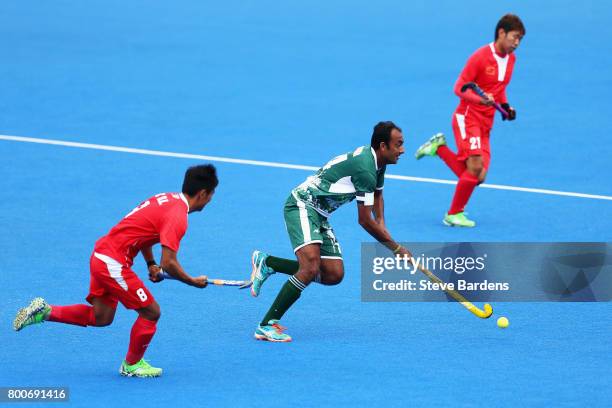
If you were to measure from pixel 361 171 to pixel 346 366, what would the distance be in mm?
1560

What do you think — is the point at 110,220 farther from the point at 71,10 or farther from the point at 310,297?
the point at 71,10

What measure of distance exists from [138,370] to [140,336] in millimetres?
318

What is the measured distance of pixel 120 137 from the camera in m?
16.1

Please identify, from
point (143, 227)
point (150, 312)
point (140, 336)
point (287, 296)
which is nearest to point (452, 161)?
point (287, 296)

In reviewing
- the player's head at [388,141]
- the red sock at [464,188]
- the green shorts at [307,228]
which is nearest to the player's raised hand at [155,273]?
the green shorts at [307,228]

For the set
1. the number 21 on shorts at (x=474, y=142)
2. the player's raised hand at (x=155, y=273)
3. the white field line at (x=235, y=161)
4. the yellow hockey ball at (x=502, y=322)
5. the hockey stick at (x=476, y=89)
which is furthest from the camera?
the white field line at (x=235, y=161)

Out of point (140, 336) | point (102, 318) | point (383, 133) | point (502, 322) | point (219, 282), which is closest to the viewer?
point (140, 336)

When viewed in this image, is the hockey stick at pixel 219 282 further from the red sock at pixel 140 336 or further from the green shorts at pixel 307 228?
the green shorts at pixel 307 228

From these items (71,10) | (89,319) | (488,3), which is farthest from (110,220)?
(488,3)

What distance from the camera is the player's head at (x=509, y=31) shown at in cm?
1214

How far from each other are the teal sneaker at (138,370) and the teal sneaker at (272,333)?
113cm

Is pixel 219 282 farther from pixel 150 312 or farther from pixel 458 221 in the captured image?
pixel 458 221

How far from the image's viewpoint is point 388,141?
358 inches

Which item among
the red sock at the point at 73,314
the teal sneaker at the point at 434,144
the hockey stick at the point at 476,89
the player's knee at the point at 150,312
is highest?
the hockey stick at the point at 476,89
